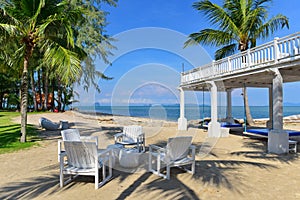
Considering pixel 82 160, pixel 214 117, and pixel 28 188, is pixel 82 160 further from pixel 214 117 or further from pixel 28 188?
pixel 214 117

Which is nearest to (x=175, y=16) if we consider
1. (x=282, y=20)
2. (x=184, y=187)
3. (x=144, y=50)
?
(x=144, y=50)

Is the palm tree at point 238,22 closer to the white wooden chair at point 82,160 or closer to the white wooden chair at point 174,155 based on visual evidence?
the white wooden chair at point 174,155

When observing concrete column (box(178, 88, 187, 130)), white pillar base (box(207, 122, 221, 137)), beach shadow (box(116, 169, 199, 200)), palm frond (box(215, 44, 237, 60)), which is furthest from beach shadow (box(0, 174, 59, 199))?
palm frond (box(215, 44, 237, 60))

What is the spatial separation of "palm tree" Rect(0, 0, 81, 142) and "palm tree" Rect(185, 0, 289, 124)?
7672 millimetres

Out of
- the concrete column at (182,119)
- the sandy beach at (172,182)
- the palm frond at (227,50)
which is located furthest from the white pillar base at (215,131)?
the palm frond at (227,50)

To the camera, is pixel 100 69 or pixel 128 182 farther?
pixel 100 69

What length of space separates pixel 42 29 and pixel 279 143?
9.09 metres

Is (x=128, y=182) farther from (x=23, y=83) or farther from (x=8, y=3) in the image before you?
(x=8, y=3)

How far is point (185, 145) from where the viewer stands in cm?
507

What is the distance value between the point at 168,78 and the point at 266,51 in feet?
26.4

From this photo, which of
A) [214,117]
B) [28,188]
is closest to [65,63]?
[28,188]

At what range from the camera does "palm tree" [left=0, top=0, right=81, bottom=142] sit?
7711mm

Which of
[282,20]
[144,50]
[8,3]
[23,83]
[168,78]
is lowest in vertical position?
[23,83]

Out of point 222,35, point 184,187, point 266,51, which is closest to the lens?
point 184,187
